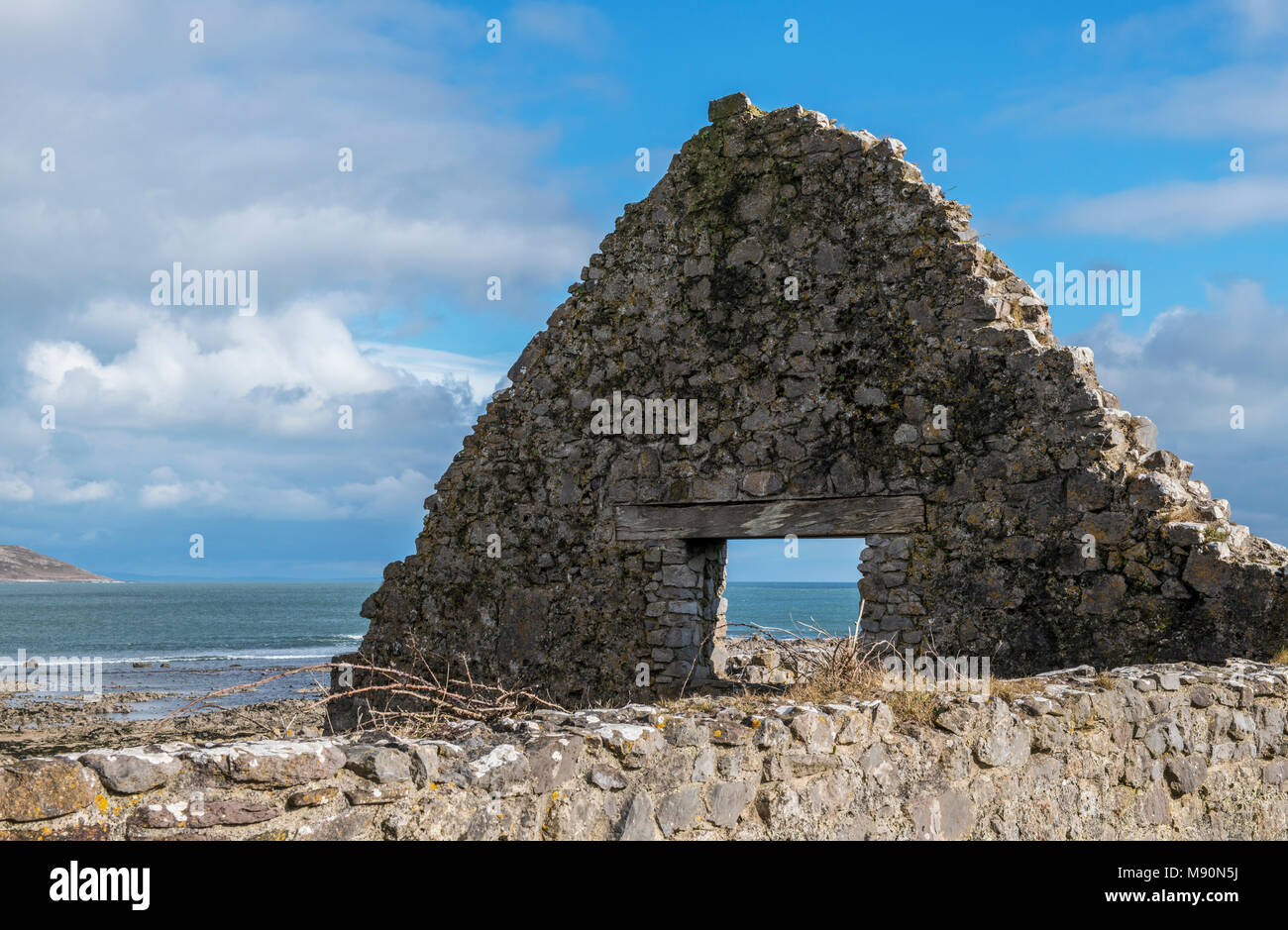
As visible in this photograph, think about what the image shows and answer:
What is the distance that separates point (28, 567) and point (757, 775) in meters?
218

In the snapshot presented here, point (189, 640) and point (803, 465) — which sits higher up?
point (803, 465)

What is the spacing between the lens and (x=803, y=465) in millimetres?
8852

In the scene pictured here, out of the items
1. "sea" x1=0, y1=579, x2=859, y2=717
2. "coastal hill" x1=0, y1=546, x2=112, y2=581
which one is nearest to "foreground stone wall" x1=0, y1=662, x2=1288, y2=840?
"sea" x1=0, y1=579, x2=859, y2=717

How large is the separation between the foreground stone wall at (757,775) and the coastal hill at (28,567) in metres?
213

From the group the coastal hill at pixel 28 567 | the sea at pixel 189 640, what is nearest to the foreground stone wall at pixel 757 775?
the sea at pixel 189 640

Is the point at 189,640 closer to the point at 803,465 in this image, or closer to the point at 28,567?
the point at 803,465

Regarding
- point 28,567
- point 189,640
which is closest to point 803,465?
point 189,640

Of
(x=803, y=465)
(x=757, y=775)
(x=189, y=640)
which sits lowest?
(x=189, y=640)

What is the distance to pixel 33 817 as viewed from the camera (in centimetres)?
267

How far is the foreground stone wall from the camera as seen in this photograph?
2.89m

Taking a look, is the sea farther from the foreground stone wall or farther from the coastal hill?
the coastal hill
